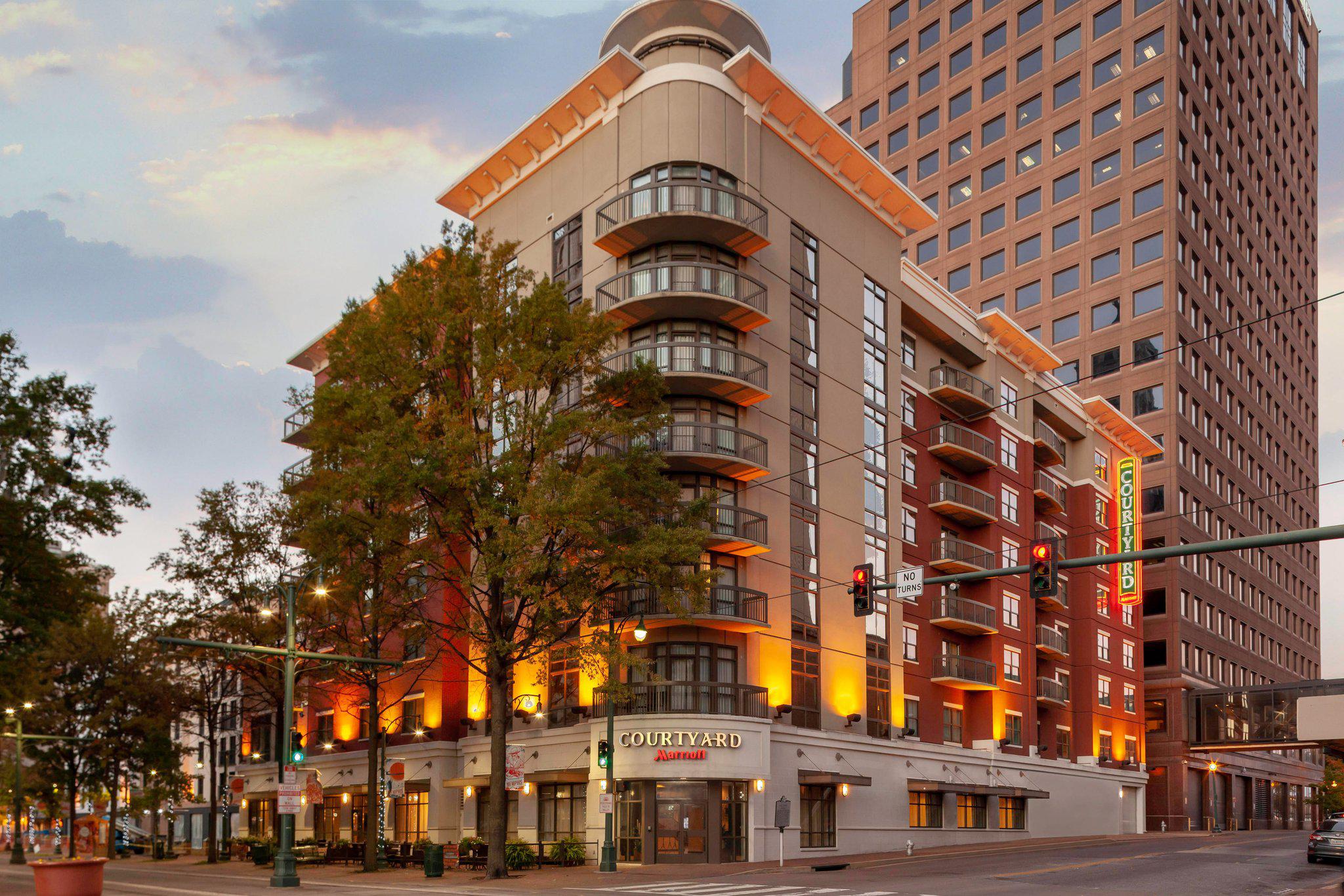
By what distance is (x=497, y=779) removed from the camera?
37.2 m

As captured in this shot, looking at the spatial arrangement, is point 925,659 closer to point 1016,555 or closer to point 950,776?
point 950,776

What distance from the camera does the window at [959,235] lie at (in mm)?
97938

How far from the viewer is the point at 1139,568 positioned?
77.8m

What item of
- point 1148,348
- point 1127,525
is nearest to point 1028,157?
point 1148,348

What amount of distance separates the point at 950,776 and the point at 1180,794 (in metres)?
32.1

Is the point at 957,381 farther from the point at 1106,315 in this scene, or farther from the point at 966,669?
the point at 1106,315

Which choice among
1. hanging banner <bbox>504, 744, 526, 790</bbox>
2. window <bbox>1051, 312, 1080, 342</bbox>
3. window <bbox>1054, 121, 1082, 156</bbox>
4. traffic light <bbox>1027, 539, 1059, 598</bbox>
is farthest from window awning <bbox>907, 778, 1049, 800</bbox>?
window <bbox>1054, 121, 1082, 156</bbox>

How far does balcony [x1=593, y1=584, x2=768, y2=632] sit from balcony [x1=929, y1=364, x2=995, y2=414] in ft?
62.1

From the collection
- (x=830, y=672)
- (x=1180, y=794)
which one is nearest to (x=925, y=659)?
(x=830, y=672)

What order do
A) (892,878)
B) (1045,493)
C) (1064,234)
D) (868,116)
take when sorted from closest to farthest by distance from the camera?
(892,878) → (1045,493) → (1064,234) → (868,116)

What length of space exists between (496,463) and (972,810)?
3170cm

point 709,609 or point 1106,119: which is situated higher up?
point 1106,119

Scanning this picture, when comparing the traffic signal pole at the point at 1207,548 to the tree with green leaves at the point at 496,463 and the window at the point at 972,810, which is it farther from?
the window at the point at 972,810

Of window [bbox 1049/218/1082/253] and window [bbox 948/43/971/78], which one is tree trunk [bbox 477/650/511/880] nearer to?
window [bbox 1049/218/1082/253]
